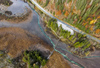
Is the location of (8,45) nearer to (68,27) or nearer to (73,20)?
(68,27)

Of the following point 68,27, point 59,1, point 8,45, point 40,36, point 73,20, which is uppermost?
point 59,1

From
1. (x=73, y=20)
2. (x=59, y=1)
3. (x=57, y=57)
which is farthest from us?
(x=59, y=1)

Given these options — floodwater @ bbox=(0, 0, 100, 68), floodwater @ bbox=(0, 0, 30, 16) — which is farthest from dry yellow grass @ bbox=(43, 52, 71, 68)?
floodwater @ bbox=(0, 0, 30, 16)

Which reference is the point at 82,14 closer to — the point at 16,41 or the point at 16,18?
the point at 16,41

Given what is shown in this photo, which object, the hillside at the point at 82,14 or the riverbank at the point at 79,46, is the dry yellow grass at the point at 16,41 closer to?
the riverbank at the point at 79,46

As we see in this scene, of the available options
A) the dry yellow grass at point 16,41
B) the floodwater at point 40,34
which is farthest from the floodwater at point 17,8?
the dry yellow grass at point 16,41

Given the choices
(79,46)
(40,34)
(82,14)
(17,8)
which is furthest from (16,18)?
(79,46)


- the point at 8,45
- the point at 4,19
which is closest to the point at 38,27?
the point at 8,45

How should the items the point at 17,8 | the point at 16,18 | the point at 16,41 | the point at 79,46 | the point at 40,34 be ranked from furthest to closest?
the point at 17,8
the point at 16,18
the point at 40,34
the point at 16,41
the point at 79,46
